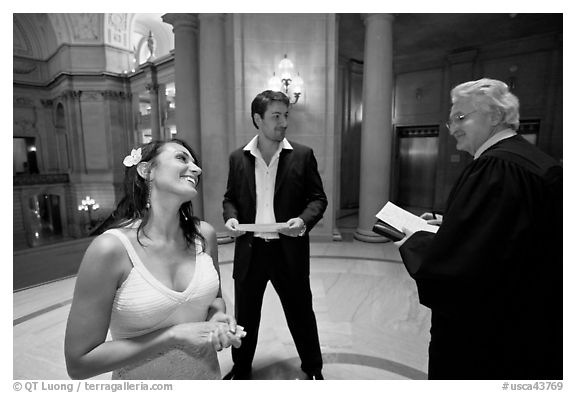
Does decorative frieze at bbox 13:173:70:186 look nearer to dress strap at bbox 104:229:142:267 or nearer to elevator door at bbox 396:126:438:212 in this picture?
elevator door at bbox 396:126:438:212

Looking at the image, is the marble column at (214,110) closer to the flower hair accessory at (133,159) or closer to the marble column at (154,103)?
the flower hair accessory at (133,159)

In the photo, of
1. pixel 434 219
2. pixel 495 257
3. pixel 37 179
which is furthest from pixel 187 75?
pixel 37 179

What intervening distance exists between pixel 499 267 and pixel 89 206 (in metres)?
16.3

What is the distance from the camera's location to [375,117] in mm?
6027

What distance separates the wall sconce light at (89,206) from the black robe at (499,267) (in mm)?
15643

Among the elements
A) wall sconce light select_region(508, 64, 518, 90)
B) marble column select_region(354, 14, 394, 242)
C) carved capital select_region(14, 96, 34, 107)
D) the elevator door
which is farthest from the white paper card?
carved capital select_region(14, 96, 34, 107)

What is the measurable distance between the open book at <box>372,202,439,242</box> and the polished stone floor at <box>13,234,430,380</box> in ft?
4.46

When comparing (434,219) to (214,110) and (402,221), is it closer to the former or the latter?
(402,221)

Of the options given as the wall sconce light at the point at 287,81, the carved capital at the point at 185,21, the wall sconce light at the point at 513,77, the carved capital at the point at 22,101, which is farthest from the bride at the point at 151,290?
the carved capital at the point at 22,101

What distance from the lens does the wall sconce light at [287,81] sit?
5.23 metres

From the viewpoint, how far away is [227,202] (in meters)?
2.20
